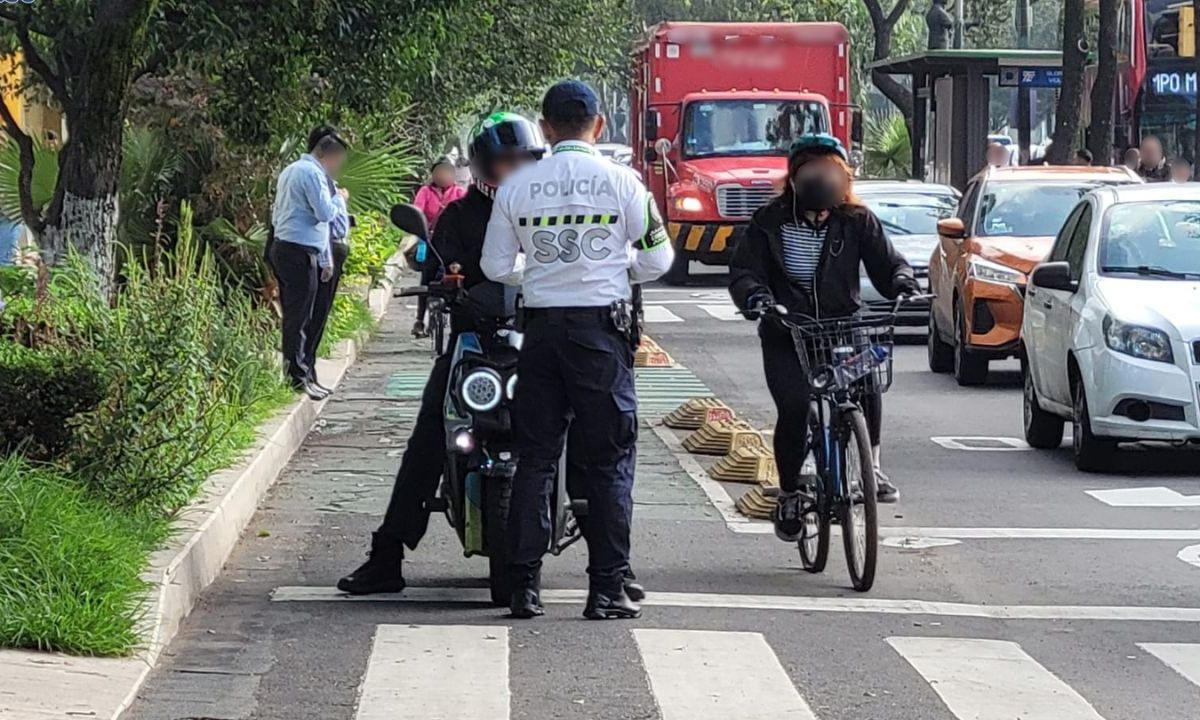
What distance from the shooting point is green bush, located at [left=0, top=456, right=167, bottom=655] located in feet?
22.6

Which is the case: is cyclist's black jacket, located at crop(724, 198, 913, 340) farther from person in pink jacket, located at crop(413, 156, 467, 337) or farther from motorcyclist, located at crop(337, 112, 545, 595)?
person in pink jacket, located at crop(413, 156, 467, 337)

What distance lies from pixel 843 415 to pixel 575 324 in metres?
1.49

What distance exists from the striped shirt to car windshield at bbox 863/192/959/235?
13.1 m

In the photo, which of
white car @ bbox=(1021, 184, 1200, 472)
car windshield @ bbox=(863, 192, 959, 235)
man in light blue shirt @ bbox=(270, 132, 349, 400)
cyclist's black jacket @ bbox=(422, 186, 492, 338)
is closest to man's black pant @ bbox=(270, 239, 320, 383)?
man in light blue shirt @ bbox=(270, 132, 349, 400)

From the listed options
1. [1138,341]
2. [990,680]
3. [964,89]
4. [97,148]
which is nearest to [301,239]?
[97,148]

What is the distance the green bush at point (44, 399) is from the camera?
27.8 ft

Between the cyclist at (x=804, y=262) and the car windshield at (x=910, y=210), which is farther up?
the cyclist at (x=804, y=262)

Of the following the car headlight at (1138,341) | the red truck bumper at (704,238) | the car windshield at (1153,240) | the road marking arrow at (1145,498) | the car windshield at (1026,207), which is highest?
the car windshield at (1153,240)

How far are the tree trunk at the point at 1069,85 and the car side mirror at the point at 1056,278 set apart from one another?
1517cm

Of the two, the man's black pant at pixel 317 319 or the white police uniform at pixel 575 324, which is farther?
the man's black pant at pixel 317 319

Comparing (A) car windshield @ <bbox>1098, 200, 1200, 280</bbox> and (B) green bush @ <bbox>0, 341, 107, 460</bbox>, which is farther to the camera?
(A) car windshield @ <bbox>1098, 200, 1200, 280</bbox>

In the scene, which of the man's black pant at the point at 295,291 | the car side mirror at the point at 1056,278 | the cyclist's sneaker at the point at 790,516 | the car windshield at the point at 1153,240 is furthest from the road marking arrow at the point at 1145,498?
the man's black pant at the point at 295,291

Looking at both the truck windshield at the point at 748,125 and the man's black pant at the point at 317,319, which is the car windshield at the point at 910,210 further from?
the man's black pant at the point at 317,319

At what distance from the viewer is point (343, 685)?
6.85 metres
